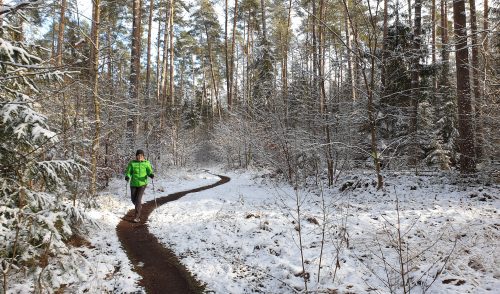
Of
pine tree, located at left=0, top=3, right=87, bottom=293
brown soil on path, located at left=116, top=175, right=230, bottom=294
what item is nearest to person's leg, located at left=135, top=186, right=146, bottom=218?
brown soil on path, located at left=116, top=175, right=230, bottom=294

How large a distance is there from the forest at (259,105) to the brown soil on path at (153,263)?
3.72ft

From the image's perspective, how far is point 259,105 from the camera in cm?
1759

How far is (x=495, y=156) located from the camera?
364 inches

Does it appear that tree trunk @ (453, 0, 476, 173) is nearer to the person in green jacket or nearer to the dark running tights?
the person in green jacket

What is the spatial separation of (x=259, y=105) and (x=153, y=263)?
42.3ft

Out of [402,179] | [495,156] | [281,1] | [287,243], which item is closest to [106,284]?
[287,243]

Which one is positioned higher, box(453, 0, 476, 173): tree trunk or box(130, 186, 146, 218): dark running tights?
box(453, 0, 476, 173): tree trunk

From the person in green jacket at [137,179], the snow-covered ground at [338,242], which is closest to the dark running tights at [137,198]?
the person in green jacket at [137,179]

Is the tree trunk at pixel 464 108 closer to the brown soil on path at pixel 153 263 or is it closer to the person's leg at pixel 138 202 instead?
the brown soil on path at pixel 153 263

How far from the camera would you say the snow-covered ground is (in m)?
4.62

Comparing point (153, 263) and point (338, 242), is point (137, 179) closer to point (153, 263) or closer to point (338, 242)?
point (153, 263)

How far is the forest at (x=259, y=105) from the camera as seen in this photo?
176 inches

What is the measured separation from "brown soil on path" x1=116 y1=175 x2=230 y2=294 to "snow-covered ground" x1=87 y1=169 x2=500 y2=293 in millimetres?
184

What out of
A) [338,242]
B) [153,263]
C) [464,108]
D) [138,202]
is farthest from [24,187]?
[464,108]
